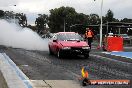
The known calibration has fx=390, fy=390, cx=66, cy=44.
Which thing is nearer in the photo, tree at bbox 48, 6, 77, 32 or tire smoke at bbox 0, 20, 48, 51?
tire smoke at bbox 0, 20, 48, 51

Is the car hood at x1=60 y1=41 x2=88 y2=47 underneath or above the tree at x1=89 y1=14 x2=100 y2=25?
underneath

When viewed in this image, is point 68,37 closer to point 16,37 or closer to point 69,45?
point 69,45

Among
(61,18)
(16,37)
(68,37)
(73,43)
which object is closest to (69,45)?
(73,43)

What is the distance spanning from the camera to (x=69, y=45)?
72.3ft

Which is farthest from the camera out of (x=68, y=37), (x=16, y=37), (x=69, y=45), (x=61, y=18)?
(x=61, y=18)

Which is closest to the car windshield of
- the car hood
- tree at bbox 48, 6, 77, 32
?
the car hood

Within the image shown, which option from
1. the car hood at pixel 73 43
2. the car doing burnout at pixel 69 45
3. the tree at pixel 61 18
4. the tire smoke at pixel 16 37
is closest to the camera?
the car doing burnout at pixel 69 45

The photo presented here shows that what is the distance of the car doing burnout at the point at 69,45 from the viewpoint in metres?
21.9

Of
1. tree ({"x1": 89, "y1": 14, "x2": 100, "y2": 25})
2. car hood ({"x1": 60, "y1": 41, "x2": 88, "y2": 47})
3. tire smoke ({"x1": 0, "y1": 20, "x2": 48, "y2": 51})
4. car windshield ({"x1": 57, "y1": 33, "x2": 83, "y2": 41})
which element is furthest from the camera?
tree ({"x1": 89, "y1": 14, "x2": 100, "y2": 25})

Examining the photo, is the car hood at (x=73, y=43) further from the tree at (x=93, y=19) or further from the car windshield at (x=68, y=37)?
the tree at (x=93, y=19)

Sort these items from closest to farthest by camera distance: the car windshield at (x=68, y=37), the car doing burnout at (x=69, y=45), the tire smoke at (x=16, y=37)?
the car doing burnout at (x=69, y=45) → the car windshield at (x=68, y=37) → the tire smoke at (x=16, y=37)

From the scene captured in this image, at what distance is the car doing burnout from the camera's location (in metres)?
21.9

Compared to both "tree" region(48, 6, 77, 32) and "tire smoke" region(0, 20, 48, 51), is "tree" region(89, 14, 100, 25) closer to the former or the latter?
"tree" region(48, 6, 77, 32)

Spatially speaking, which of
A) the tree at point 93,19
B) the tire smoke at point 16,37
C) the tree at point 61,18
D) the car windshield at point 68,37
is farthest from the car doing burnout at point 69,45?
the tree at point 93,19
